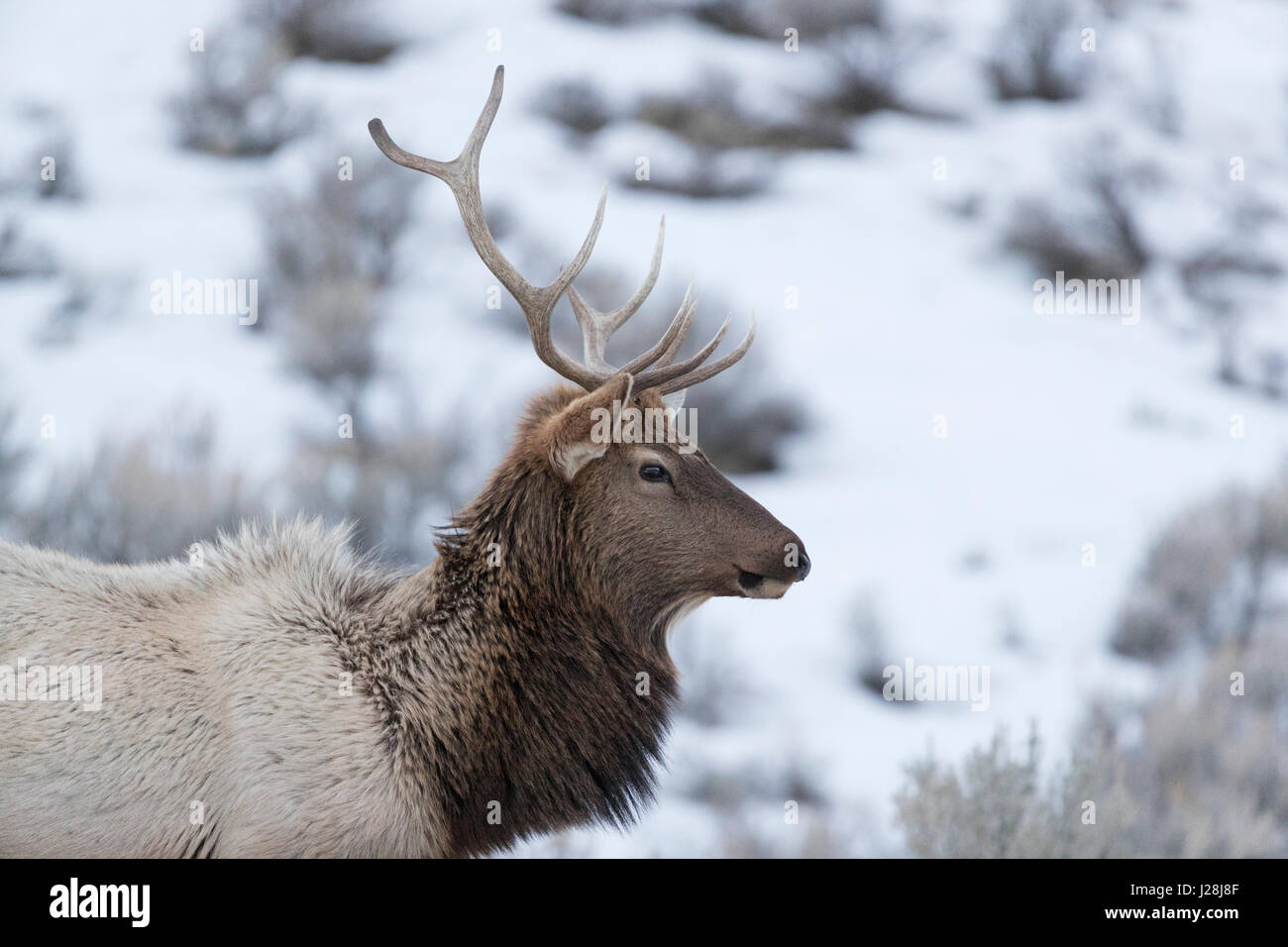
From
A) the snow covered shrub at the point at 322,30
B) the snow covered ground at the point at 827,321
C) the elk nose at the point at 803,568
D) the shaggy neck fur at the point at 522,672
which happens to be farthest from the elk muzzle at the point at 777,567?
the snow covered shrub at the point at 322,30

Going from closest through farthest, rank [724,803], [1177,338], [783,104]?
[724,803]
[1177,338]
[783,104]

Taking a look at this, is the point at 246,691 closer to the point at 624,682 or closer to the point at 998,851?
the point at 624,682

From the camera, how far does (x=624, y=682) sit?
412 centimetres

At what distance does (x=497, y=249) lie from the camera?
14.0ft

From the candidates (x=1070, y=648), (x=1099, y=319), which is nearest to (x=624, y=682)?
(x=1070, y=648)

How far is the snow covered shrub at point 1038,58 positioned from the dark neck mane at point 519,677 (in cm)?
1439

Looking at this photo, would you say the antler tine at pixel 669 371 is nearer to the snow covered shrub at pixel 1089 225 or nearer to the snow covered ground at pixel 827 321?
the snow covered ground at pixel 827 321

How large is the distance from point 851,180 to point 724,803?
359 inches

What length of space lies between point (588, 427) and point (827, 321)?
358 inches

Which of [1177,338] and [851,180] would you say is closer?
[1177,338]

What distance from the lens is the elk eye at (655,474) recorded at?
13.4 feet

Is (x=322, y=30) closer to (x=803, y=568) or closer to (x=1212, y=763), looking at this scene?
(x=1212, y=763)

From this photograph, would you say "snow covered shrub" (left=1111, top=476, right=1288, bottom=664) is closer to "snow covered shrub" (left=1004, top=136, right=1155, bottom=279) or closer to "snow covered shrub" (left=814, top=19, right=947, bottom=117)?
"snow covered shrub" (left=1004, top=136, right=1155, bottom=279)

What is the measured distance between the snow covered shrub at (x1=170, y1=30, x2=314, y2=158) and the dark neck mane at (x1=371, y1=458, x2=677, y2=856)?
10951mm
